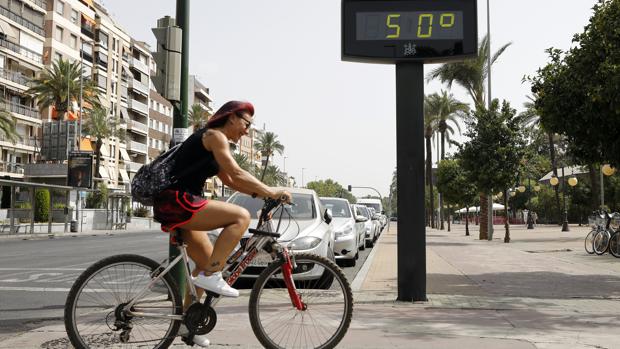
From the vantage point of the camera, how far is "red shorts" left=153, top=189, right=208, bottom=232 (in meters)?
4.04

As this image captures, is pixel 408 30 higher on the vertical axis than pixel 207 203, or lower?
higher

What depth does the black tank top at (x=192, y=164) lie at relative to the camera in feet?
13.4

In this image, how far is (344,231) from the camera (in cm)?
1400

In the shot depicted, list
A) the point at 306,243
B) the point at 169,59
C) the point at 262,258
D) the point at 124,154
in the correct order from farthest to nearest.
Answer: the point at 124,154 < the point at 306,243 < the point at 169,59 < the point at 262,258

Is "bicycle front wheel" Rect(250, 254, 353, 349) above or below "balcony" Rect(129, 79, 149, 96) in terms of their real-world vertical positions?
below

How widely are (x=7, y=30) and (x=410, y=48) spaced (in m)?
52.8

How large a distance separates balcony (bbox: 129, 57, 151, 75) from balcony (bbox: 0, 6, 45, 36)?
19.9 metres

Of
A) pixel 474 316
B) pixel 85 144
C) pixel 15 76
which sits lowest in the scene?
pixel 474 316

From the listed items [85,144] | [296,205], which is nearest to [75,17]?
[85,144]

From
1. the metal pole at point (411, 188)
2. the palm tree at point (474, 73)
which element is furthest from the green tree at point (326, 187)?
the metal pole at point (411, 188)

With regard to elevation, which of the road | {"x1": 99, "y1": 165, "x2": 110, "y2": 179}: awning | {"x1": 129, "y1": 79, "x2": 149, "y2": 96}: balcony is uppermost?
{"x1": 129, "y1": 79, "x2": 149, "y2": 96}: balcony

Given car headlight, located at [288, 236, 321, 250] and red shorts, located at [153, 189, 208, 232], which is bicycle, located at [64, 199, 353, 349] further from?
car headlight, located at [288, 236, 321, 250]

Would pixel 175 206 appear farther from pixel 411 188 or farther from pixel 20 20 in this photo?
pixel 20 20

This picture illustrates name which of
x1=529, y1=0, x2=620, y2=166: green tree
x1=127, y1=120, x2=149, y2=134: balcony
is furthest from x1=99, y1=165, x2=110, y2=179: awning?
x1=529, y1=0, x2=620, y2=166: green tree
